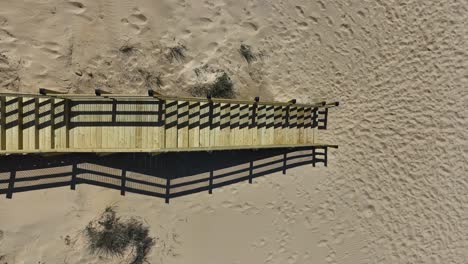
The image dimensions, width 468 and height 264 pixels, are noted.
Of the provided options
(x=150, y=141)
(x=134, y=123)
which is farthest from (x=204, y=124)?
(x=134, y=123)

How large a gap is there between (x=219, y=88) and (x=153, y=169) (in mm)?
2702

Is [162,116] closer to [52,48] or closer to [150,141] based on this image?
[150,141]

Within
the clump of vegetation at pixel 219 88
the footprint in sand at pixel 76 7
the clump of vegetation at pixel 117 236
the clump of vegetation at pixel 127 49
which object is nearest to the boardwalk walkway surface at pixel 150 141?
the clump of vegetation at pixel 219 88

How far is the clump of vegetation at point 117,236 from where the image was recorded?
367 inches

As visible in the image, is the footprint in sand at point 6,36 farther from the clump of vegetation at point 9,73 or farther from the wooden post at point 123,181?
the wooden post at point 123,181

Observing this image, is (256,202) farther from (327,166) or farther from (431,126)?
(431,126)

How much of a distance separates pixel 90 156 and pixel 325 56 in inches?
273

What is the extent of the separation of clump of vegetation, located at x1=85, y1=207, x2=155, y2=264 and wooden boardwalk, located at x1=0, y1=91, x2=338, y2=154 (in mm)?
2027

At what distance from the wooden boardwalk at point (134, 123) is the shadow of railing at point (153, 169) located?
1.98 feet

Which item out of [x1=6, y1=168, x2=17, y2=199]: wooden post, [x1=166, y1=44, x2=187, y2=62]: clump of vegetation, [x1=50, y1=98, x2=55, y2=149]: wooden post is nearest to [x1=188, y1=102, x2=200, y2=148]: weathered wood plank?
[x1=166, y1=44, x2=187, y2=62]: clump of vegetation

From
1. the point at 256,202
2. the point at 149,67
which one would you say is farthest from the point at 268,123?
the point at 149,67

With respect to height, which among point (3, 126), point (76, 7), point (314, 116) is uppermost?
point (76, 7)

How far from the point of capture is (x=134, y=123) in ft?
28.7

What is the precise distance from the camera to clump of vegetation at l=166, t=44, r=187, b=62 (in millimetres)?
9617
